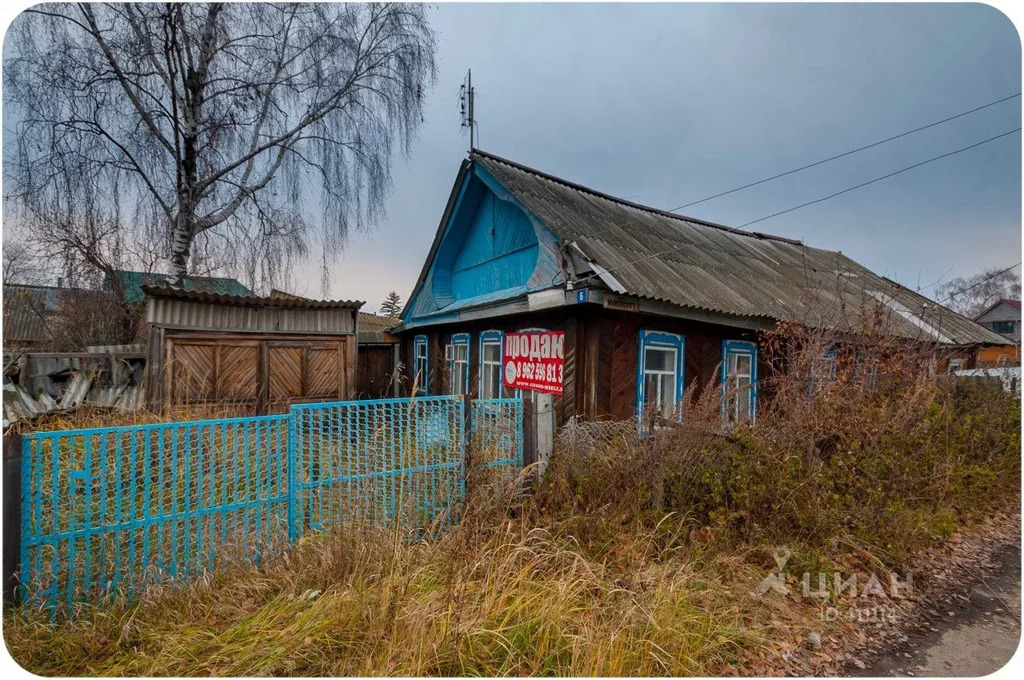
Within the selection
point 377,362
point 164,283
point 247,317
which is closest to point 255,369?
point 247,317

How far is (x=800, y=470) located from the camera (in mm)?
4098

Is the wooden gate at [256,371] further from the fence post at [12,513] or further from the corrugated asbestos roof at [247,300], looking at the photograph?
the fence post at [12,513]

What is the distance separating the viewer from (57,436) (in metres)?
2.59

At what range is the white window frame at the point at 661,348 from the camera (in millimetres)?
6391

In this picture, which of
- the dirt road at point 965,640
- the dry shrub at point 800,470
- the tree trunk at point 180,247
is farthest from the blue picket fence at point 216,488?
the tree trunk at point 180,247

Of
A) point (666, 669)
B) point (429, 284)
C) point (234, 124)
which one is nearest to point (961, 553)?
point (666, 669)

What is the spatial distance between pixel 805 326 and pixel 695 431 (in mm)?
3303

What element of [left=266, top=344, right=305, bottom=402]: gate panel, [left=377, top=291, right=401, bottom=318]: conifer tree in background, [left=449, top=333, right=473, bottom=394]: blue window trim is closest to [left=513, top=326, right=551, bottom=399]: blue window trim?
[left=449, top=333, right=473, bottom=394]: blue window trim

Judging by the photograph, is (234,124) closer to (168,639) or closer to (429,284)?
(429,284)

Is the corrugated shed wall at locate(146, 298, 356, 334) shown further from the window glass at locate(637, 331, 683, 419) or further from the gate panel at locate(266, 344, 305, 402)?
the window glass at locate(637, 331, 683, 419)

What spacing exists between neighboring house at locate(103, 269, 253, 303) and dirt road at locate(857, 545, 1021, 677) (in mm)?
10973

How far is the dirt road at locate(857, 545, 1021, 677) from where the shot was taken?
280 cm

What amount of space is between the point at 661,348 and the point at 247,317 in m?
7.27

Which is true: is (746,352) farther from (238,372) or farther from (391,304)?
(391,304)
